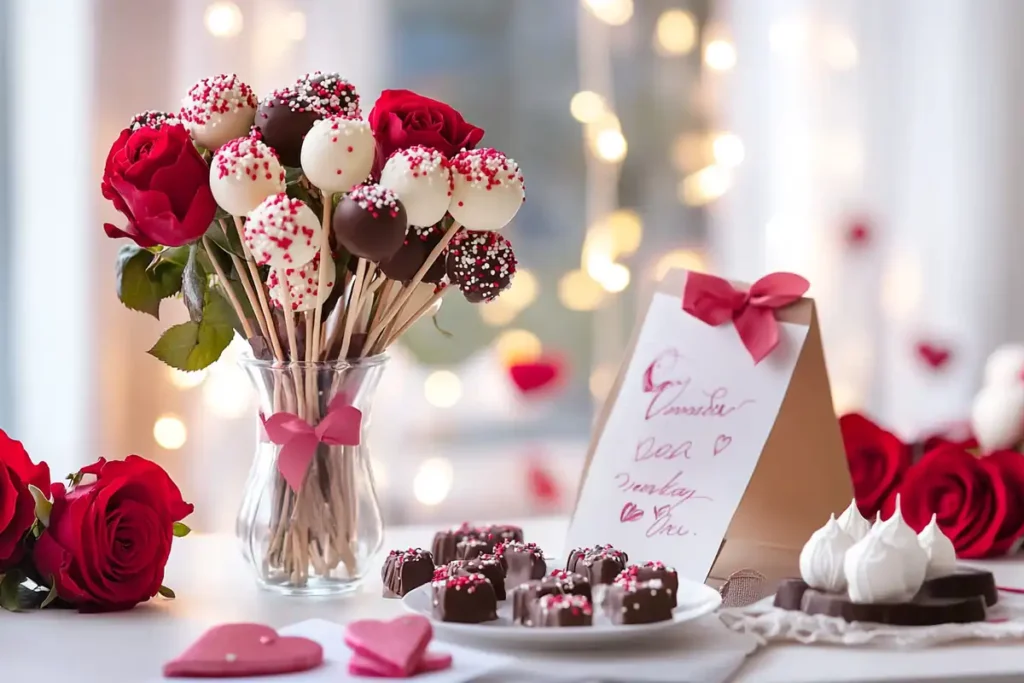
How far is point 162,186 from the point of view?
0.94m

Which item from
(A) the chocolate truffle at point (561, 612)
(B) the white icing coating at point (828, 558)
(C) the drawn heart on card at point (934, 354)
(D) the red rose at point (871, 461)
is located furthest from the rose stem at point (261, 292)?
(C) the drawn heart on card at point (934, 354)

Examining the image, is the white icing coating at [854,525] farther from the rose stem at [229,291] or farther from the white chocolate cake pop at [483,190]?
the rose stem at [229,291]

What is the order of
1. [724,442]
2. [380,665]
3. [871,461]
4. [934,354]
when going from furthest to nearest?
[934,354], [871,461], [724,442], [380,665]

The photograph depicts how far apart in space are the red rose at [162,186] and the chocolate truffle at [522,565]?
354 mm

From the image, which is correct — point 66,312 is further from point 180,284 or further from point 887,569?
point 887,569

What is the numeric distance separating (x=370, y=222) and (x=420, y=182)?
0.18ft

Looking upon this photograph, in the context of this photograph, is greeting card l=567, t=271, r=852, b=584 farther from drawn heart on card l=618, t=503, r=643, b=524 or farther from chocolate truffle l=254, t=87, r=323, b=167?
chocolate truffle l=254, t=87, r=323, b=167

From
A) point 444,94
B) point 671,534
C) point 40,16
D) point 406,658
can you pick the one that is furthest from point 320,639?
point 444,94

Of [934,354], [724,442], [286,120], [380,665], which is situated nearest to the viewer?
[380,665]

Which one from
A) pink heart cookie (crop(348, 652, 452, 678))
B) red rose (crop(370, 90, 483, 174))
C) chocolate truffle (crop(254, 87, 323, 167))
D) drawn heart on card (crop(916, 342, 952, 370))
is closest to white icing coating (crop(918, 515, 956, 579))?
pink heart cookie (crop(348, 652, 452, 678))

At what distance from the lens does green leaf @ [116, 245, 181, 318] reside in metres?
1.08

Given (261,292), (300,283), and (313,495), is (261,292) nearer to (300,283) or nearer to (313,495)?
(300,283)

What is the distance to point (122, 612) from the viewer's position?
987mm

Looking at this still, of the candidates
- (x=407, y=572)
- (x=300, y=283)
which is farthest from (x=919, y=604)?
(x=300, y=283)
